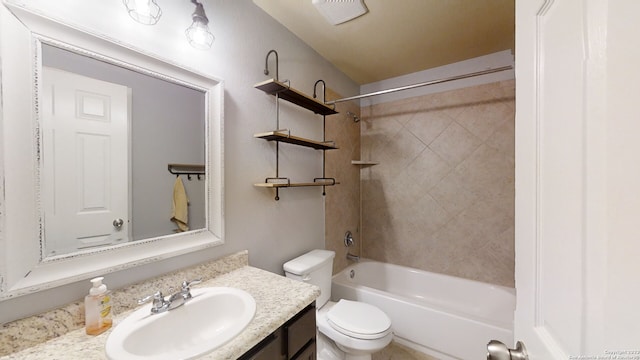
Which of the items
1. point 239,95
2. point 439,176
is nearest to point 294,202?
point 239,95

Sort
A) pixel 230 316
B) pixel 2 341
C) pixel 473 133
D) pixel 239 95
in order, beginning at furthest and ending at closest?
pixel 473 133
pixel 239 95
pixel 230 316
pixel 2 341

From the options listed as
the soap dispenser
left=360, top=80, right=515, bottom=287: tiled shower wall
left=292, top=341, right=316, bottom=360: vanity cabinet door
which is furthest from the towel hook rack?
left=360, top=80, right=515, bottom=287: tiled shower wall

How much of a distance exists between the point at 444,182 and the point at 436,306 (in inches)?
44.9

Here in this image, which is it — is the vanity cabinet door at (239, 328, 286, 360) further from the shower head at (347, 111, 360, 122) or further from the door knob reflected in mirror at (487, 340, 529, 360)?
the shower head at (347, 111, 360, 122)

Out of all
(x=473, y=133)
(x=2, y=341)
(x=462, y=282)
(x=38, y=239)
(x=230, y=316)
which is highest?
(x=473, y=133)

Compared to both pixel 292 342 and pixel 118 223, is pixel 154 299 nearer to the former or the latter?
pixel 118 223

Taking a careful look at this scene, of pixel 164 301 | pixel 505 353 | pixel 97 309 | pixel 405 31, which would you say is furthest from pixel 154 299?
pixel 405 31

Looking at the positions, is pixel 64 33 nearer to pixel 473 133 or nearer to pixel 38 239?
pixel 38 239

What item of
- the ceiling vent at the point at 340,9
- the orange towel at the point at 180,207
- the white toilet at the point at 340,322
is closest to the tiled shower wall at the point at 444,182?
the white toilet at the point at 340,322

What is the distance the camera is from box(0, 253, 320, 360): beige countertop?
0.66 meters

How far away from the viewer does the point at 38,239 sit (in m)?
0.72

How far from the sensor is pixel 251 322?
2.64 ft

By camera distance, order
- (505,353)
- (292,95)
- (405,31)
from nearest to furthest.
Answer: (505,353) < (292,95) < (405,31)
